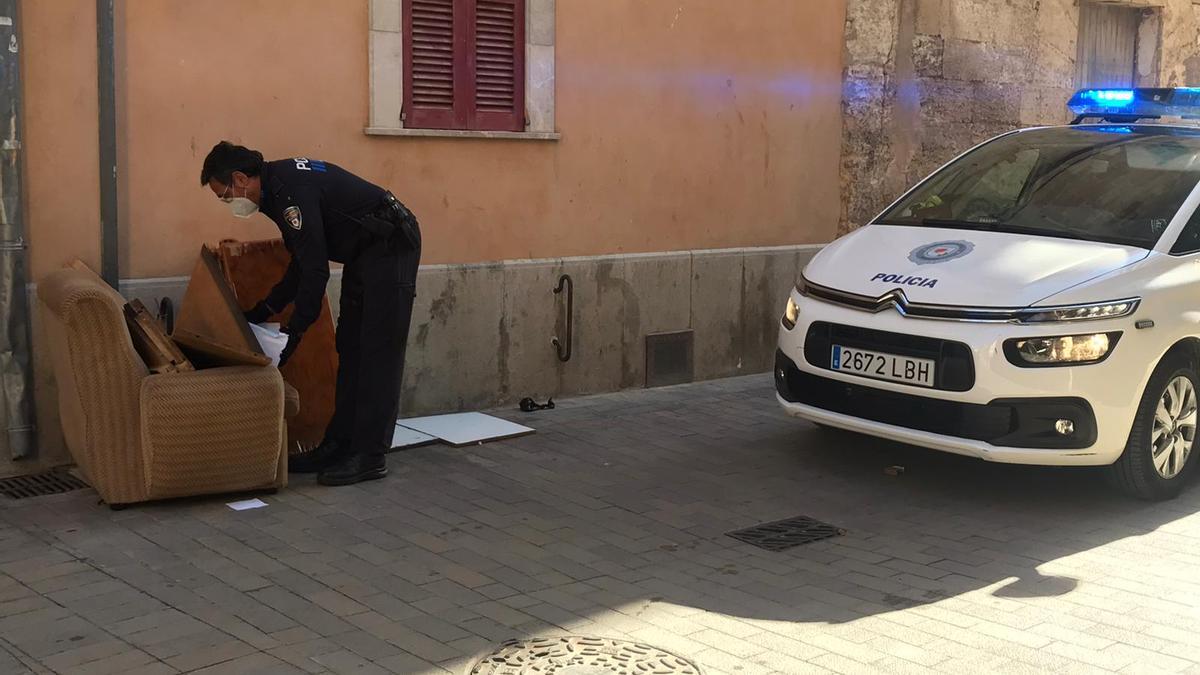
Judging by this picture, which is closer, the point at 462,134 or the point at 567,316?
the point at 462,134

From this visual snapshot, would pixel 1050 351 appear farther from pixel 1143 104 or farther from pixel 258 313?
pixel 258 313

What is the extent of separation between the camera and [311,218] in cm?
582

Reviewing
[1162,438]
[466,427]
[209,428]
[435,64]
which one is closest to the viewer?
[209,428]

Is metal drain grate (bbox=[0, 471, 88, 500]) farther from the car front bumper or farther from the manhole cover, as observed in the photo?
the car front bumper

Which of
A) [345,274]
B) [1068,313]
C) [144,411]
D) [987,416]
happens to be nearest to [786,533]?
[987,416]

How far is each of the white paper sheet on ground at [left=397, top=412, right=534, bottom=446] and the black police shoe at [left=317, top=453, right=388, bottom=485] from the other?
0.76m

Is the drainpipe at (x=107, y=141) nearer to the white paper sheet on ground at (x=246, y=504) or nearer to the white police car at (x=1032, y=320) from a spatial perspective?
the white paper sheet on ground at (x=246, y=504)

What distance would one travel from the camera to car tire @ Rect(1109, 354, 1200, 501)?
232 inches

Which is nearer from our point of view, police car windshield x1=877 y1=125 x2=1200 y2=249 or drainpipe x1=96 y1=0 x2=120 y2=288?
drainpipe x1=96 y1=0 x2=120 y2=288

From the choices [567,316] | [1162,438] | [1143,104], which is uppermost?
[1143,104]

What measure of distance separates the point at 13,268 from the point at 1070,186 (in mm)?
5271

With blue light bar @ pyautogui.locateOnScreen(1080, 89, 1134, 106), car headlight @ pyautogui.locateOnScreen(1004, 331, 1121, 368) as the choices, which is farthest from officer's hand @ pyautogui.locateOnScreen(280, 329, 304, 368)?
blue light bar @ pyautogui.locateOnScreen(1080, 89, 1134, 106)

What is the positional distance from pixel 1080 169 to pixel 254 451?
4.46 meters

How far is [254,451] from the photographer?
223 inches
